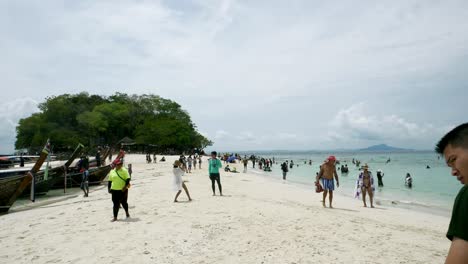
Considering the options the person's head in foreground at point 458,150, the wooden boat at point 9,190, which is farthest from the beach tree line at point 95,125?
the person's head in foreground at point 458,150

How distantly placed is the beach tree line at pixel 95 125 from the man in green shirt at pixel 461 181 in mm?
63846

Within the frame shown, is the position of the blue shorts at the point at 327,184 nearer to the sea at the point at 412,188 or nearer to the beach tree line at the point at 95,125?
the sea at the point at 412,188

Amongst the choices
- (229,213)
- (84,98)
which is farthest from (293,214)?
(84,98)

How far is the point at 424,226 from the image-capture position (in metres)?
10.6

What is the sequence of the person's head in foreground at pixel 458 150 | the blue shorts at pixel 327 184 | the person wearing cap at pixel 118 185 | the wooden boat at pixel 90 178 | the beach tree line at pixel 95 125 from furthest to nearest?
the beach tree line at pixel 95 125 < the wooden boat at pixel 90 178 < the blue shorts at pixel 327 184 < the person wearing cap at pixel 118 185 < the person's head in foreground at pixel 458 150

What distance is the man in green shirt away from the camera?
1569 mm

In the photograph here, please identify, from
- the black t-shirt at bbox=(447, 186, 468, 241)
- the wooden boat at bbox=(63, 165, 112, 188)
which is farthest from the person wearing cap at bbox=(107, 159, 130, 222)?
the wooden boat at bbox=(63, 165, 112, 188)

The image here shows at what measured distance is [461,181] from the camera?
6.09 ft

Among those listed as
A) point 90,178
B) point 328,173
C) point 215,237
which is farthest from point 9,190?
point 328,173

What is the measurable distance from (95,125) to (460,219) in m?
68.2

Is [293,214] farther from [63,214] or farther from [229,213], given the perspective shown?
[63,214]

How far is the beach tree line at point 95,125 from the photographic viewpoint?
6144 cm

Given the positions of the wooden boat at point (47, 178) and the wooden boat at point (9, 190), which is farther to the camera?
the wooden boat at point (47, 178)

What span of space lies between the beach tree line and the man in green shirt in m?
63.8
